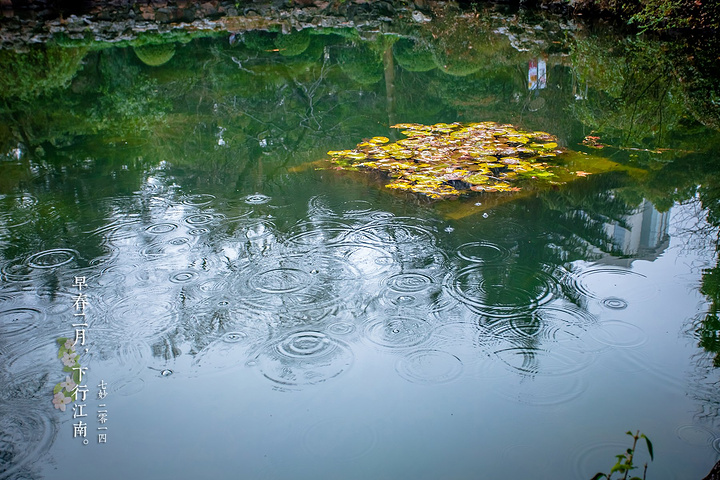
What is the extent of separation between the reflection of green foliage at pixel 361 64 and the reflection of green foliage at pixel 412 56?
447 mm

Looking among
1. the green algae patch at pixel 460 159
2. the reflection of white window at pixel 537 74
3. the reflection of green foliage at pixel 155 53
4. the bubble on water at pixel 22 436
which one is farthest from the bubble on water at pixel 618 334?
the reflection of green foliage at pixel 155 53

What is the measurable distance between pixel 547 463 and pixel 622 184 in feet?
12.3

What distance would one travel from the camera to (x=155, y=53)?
11.0 metres

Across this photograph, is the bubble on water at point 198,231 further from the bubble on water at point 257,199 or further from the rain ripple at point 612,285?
the rain ripple at point 612,285

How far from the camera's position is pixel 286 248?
434 cm

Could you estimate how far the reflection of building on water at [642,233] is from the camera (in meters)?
4.27

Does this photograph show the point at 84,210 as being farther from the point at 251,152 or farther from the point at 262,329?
the point at 262,329

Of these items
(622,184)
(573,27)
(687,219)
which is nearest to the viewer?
(687,219)

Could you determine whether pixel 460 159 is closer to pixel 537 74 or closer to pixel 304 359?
pixel 304 359

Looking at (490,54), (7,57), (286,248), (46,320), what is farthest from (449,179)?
(7,57)

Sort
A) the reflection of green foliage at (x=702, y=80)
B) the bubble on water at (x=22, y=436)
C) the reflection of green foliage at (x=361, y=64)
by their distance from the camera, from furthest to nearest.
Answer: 1. the reflection of green foliage at (x=361, y=64)
2. the reflection of green foliage at (x=702, y=80)
3. the bubble on water at (x=22, y=436)

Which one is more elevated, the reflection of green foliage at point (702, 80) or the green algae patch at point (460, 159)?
the reflection of green foliage at point (702, 80)

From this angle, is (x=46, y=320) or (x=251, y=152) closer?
(x=46, y=320)

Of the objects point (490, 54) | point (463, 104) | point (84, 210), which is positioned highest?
point (490, 54)
